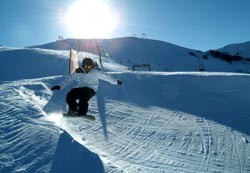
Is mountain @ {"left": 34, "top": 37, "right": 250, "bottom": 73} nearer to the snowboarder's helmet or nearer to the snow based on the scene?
the snow

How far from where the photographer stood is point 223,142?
9.09 metres

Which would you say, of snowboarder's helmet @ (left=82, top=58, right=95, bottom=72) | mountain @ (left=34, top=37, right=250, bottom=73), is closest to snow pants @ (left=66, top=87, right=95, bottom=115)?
snowboarder's helmet @ (left=82, top=58, right=95, bottom=72)

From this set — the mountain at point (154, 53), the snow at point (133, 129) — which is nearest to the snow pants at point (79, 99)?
the snow at point (133, 129)

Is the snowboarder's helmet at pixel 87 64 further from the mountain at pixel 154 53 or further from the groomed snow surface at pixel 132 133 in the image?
the mountain at pixel 154 53

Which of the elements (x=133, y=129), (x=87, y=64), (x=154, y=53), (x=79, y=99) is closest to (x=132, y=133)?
(x=133, y=129)

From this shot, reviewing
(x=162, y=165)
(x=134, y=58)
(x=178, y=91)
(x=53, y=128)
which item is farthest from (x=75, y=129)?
(x=134, y=58)

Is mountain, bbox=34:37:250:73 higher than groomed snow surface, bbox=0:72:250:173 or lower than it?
higher

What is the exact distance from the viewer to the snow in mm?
6491

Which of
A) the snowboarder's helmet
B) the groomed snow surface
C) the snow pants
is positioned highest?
the snowboarder's helmet

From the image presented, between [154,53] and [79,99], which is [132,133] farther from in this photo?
[154,53]

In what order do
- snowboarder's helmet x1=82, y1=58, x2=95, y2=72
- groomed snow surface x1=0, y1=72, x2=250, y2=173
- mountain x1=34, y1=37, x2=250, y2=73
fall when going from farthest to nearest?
mountain x1=34, y1=37, x2=250, y2=73
snowboarder's helmet x1=82, y1=58, x2=95, y2=72
groomed snow surface x1=0, y1=72, x2=250, y2=173

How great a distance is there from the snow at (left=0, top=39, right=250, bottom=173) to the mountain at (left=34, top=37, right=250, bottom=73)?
30057mm

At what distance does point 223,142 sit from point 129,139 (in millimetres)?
2453

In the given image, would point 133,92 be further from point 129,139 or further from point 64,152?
point 64,152
